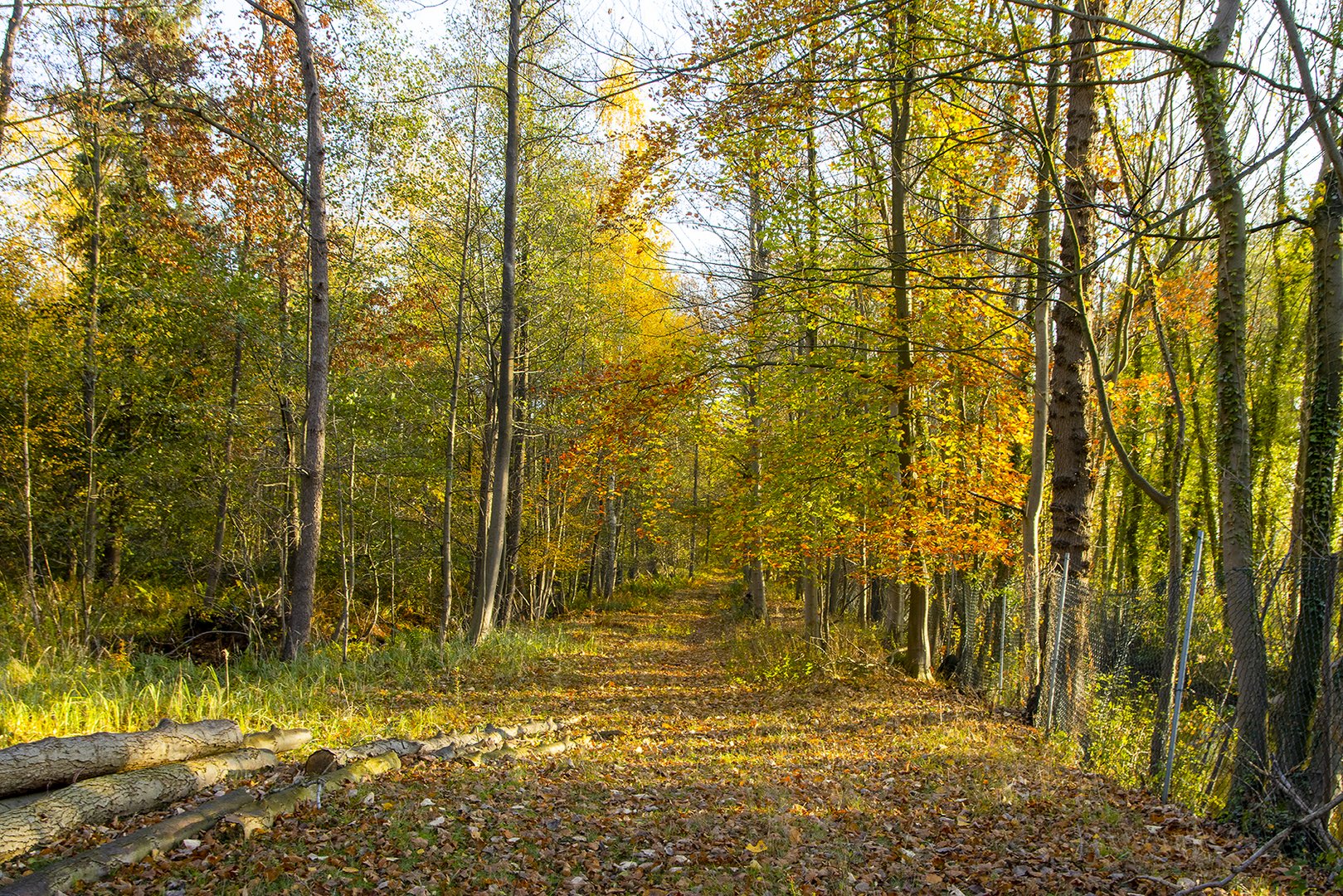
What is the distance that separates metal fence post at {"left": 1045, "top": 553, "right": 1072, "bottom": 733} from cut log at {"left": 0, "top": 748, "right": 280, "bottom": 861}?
7768 mm

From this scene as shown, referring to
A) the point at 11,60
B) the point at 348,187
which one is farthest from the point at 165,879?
the point at 348,187

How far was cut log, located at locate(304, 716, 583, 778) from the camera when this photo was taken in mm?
5371

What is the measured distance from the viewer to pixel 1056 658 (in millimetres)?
8148

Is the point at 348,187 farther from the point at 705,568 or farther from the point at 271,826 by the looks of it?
the point at 705,568

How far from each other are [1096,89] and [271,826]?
385 inches

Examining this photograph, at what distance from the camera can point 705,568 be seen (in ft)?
147

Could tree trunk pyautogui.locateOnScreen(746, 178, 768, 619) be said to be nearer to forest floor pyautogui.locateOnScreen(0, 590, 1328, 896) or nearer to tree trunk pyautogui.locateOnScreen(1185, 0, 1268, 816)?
tree trunk pyautogui.locateOnScreen(1185, 0, 1268, 816)

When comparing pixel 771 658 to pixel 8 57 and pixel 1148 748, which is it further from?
pixel 8 57

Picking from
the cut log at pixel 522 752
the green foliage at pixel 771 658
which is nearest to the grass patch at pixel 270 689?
the cut log at pixel 522 752

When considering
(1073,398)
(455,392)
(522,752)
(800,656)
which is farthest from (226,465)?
(1073,398)

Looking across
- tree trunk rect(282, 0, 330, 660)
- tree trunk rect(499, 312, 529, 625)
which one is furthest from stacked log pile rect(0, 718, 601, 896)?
tree trunk rect(499, 312, 529, 625)

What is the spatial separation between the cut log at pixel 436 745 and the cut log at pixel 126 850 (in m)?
0.73

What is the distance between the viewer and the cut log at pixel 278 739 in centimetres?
588

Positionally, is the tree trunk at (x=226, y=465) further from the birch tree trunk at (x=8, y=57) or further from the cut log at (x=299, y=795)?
the cut log at (x=299, y=795)
